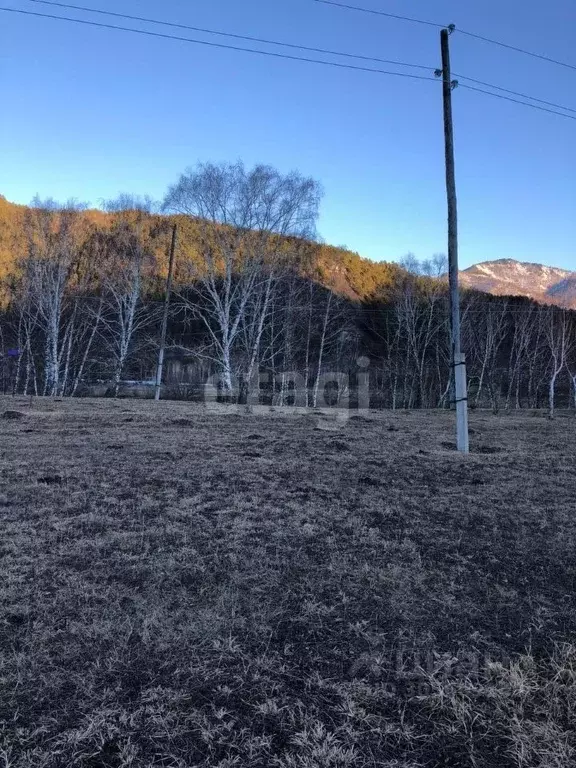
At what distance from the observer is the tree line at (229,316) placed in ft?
65.0

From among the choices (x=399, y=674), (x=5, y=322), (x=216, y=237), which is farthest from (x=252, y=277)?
(x=399, y=674)

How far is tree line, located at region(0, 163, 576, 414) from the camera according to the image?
780 inches

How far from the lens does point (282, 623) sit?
2299 mm

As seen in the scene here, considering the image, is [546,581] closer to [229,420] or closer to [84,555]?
[84,555]

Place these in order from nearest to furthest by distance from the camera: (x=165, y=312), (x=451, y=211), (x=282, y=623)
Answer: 1. (x=282, y=623)
2. (x=451, y=211)
3. (x=165, y=312)

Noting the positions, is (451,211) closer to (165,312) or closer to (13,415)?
(13,415)

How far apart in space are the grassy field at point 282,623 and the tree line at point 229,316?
34.5ft

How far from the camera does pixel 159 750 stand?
1.47m

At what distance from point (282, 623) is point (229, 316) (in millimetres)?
19065

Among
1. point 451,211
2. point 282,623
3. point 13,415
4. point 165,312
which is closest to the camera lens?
point 282,623

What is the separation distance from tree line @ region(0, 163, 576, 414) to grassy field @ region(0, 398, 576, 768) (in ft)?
34.5

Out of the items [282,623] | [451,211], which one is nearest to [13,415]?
[282,623]

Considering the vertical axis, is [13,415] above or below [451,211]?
below

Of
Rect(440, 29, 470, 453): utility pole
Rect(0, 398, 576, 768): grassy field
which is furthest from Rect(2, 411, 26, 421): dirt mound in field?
Rect(440, 29, 470, 453): utility pole
